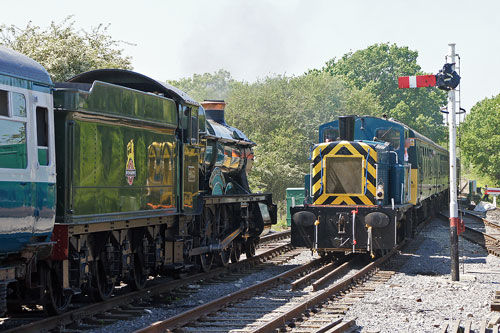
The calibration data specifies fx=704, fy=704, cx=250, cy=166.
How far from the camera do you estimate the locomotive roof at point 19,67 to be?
782cm

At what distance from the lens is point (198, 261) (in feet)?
47.1

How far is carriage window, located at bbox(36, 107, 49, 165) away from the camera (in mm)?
8398

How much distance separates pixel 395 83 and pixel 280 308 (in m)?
70.3

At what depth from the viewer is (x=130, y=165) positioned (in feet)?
35.0

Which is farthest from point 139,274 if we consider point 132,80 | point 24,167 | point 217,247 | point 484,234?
point 484,234

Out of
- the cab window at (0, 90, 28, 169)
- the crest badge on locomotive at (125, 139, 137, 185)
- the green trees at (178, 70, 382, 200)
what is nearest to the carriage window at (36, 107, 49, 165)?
the cab window at (0, 90, 28, 169)

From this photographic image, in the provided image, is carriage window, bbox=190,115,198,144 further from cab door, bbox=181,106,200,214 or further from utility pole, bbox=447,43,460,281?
utility pole, bbox=447,43,460,281

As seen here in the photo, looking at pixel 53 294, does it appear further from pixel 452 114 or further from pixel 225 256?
pixel 452 114

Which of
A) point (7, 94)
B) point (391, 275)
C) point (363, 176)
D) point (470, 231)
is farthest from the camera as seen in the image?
point (470, 231)

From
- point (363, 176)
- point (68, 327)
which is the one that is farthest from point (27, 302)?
point (363, 176)

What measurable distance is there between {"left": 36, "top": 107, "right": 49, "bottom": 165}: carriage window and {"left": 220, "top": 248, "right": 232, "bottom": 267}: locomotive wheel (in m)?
7.23

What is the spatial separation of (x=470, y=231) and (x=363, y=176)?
9.93m

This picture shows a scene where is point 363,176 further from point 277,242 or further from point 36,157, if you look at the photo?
point 36,157

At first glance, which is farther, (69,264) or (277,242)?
(277,242)
